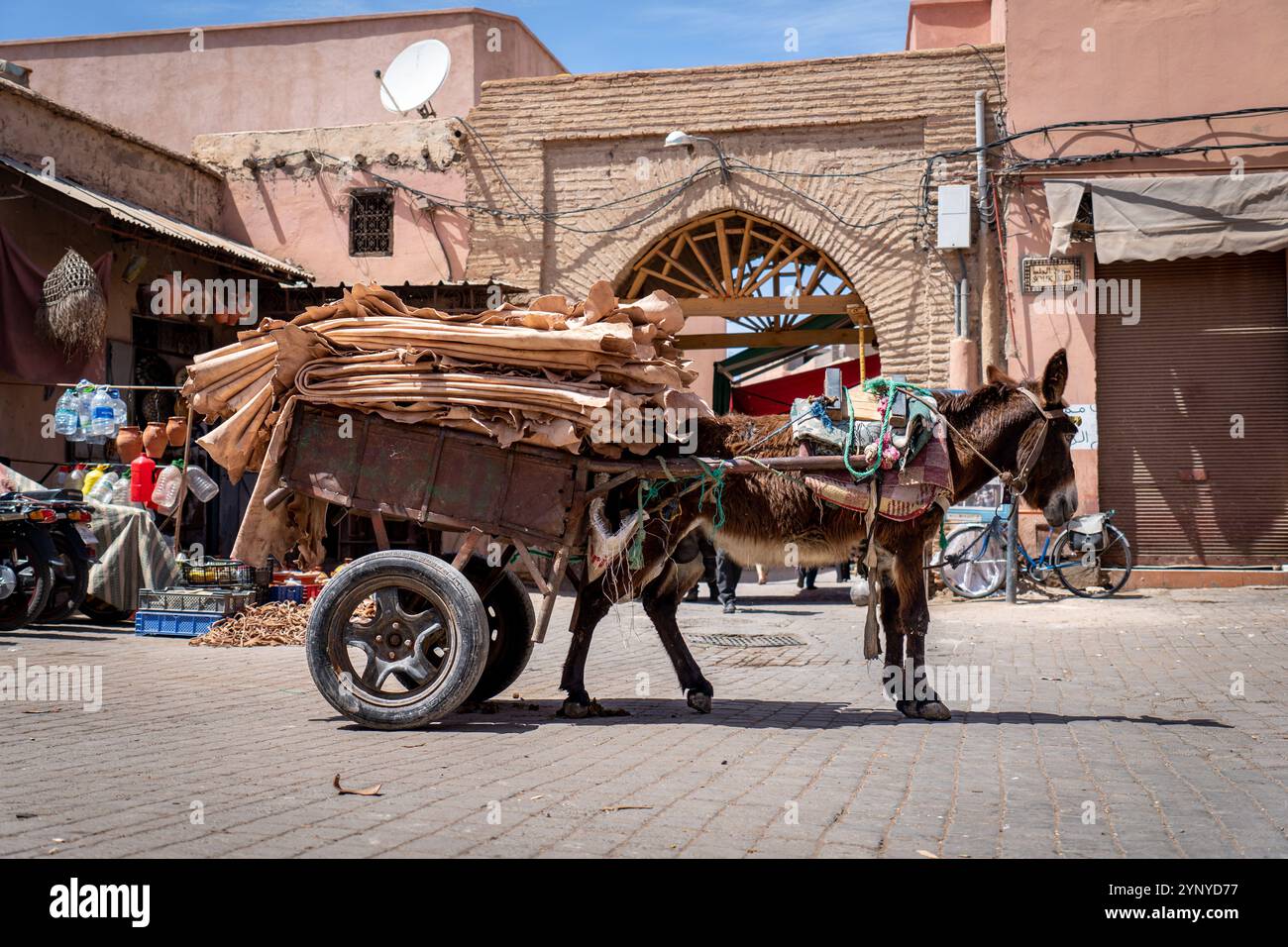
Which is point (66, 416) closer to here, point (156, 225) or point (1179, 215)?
point (156, 225)

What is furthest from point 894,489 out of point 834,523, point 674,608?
point 674,608

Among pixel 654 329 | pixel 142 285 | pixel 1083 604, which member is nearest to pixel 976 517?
pixel 1083 604

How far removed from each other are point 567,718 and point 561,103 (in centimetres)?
1189

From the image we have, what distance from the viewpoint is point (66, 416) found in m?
11.9

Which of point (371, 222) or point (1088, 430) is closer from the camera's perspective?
point (1088, 430)

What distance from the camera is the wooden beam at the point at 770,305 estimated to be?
1627 centimetres

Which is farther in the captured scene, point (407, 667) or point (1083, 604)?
point (1083, 604)

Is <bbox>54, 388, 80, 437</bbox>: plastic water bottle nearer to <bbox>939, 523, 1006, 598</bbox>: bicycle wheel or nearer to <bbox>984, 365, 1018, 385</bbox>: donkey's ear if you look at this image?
<bbox>984, 365, 1018, 385</bbox>: donkey's ear

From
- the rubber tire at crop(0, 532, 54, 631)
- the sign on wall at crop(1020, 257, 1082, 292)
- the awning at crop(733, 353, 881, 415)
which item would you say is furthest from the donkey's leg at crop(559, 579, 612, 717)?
the awning at crop(733, 353, 881, 415)

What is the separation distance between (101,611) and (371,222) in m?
7.74

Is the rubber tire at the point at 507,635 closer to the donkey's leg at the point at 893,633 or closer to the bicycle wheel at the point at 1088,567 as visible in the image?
the donkey's leg at the point at 893,633

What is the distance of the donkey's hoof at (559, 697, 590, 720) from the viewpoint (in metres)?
6.23

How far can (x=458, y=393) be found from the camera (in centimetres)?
580

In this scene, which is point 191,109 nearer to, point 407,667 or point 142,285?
point 142,285
